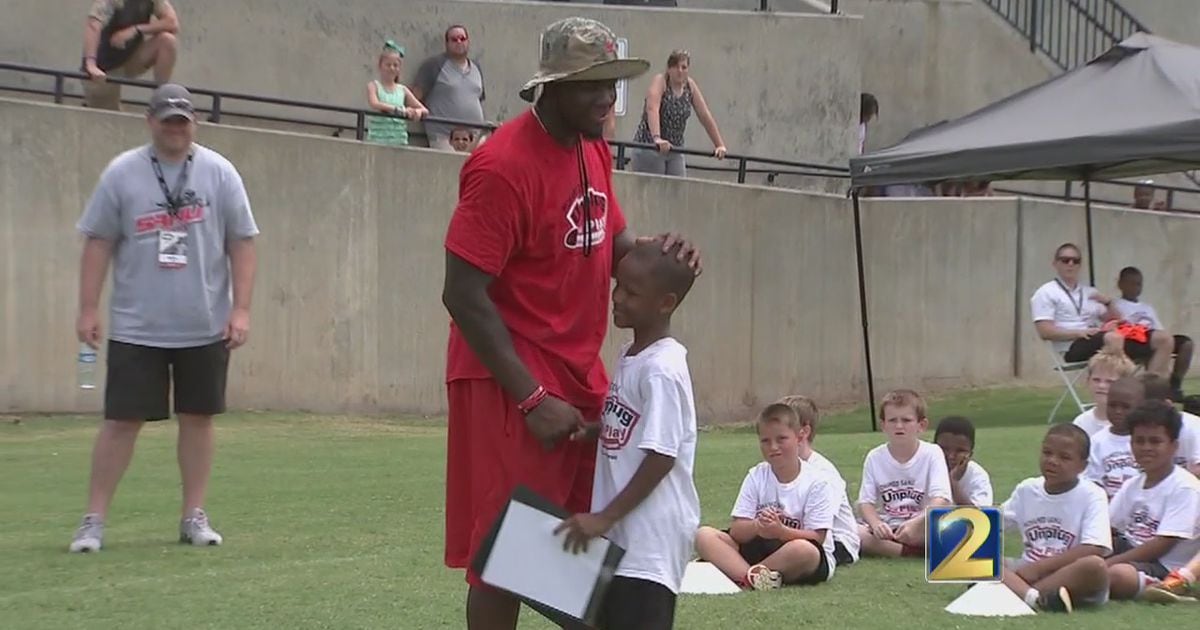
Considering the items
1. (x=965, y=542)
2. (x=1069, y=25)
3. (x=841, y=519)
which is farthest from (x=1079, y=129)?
(x=1069, y=25)

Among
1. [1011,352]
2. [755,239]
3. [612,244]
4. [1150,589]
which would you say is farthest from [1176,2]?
[612,244]

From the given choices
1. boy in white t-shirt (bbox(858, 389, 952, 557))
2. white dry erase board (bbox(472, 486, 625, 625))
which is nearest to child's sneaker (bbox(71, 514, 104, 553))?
boy in white t-shirt (bbox(858, 389, 952, 557))

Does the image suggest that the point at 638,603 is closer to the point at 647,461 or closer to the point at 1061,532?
the point at 647,461

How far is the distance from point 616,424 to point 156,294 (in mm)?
3747

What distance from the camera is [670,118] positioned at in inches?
693

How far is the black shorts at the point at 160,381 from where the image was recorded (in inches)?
311

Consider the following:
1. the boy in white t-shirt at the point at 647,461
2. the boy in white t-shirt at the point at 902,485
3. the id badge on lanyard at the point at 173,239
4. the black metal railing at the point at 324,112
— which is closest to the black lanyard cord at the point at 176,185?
the id badge on lanyard at the point at 173,239

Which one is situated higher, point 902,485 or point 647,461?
point 647,461

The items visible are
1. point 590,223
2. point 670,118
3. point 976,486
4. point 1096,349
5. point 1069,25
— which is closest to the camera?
point 590,223

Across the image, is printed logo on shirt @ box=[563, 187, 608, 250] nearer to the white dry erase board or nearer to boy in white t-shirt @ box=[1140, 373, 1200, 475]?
the white dry erase board

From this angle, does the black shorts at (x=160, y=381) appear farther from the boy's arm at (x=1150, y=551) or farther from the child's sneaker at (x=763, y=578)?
the boy's arm at (x=1150, y=551)

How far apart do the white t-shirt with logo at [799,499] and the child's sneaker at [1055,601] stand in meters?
0.96

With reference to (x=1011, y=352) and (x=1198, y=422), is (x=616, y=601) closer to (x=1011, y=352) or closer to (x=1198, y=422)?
(x=1198, y=422)

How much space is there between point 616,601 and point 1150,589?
3.33m
